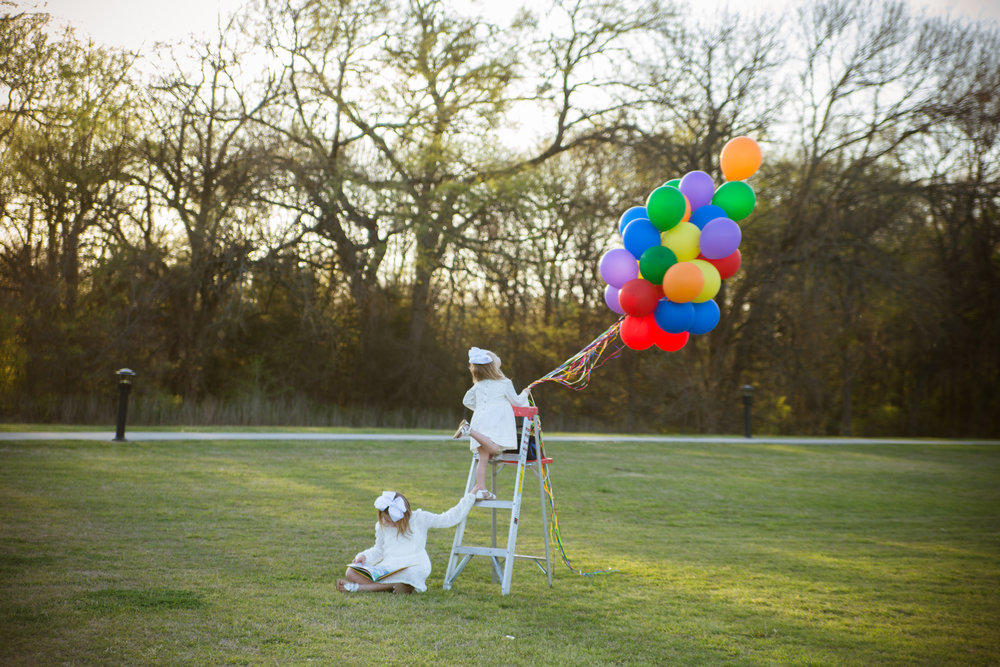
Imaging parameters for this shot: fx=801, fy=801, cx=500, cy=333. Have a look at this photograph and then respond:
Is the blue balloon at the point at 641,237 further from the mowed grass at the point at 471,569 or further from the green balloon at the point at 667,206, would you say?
the mowed grass at the point at 471,569

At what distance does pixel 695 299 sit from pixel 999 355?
25426 mm

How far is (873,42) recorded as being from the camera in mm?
23109

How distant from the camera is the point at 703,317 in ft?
20.0

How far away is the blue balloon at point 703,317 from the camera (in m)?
6.05

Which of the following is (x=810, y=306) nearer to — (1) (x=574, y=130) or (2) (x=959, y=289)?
(2) (x=959, y=289)

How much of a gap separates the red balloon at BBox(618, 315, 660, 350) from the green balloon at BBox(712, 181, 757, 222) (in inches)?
40.6

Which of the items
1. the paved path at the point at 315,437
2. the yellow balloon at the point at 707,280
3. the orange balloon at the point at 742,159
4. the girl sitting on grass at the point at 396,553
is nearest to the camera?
the girl sitting on grass at the point at 396,553

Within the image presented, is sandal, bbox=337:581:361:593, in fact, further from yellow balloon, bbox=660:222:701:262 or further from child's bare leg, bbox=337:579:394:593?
yellow balloon, bbox=660:222:701:262

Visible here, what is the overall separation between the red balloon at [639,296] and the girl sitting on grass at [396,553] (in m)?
1.88

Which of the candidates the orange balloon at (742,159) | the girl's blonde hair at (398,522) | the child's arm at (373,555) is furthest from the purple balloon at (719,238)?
the child's arm at (373,555)

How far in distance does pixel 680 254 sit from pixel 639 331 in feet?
2.39

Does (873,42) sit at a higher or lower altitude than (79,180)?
higher

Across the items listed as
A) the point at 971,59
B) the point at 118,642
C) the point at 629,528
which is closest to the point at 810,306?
the point at 971,59

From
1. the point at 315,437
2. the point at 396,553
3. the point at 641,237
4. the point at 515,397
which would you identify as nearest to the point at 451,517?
the point at 396,553
